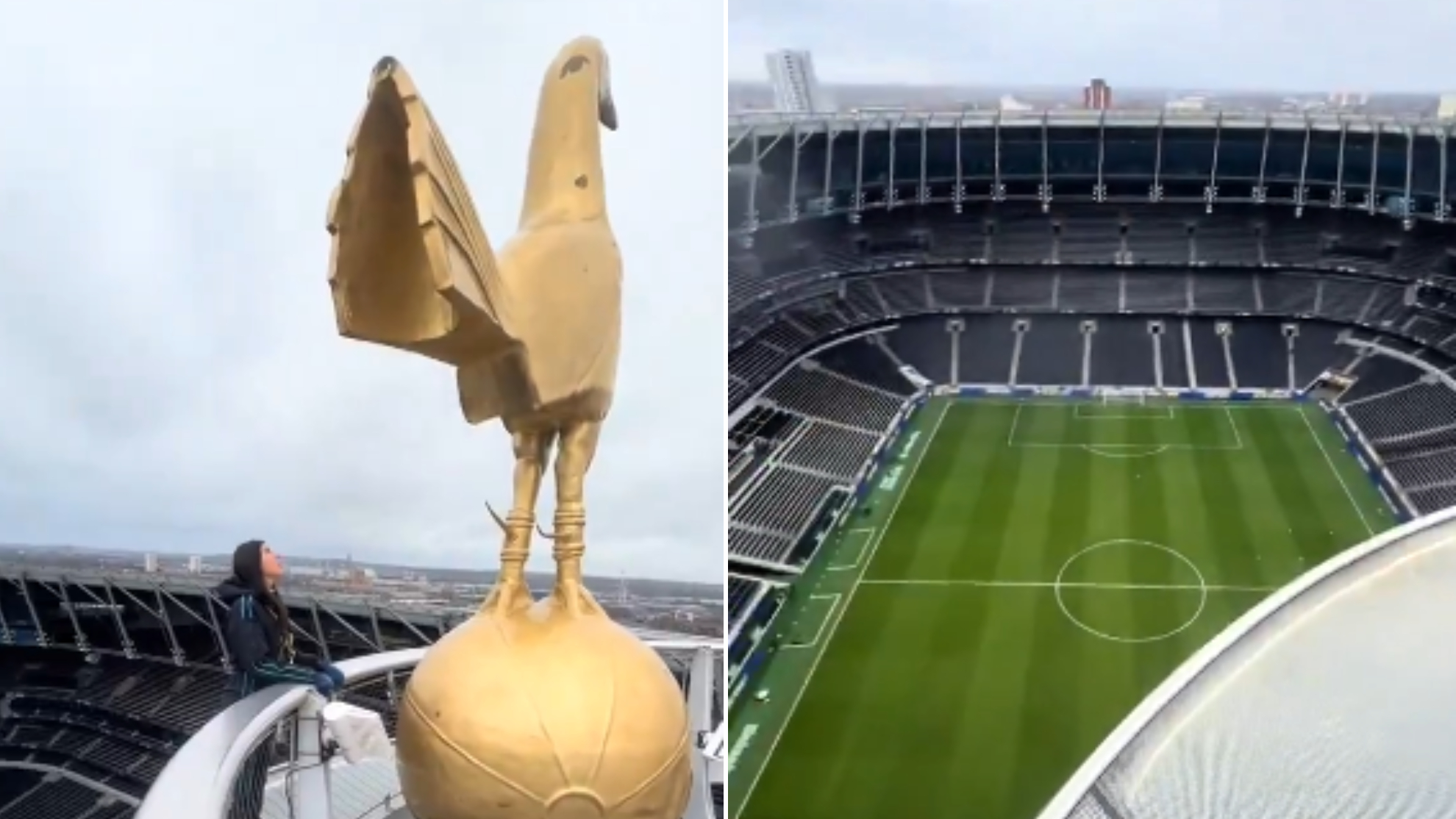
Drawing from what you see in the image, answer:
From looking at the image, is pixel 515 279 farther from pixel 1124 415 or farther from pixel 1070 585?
pixel 1124 415

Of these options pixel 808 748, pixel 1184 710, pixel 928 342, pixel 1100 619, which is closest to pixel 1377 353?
pixel 928 342

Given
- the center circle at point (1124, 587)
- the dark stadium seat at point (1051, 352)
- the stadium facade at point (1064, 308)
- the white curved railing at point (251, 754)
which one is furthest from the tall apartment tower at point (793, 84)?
the white curved railing at point (251, 754)

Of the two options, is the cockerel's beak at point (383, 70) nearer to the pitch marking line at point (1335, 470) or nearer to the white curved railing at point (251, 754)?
the white curved railing at point (251, 754)

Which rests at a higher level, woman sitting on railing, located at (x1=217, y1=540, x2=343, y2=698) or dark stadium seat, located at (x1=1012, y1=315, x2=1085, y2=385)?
woman sitting on railing, located at (x1=217, y1=540, x2=343, y2=698)

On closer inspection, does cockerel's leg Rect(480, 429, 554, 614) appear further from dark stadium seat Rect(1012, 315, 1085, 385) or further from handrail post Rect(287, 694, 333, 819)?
dark stadium seat Rect(1012, 315, 1085, 385)

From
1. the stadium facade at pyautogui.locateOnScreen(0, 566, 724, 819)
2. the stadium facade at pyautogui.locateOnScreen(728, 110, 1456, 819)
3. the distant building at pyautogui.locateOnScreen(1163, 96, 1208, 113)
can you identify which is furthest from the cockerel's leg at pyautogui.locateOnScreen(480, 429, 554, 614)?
the distant building at pyautogui.locateOnScreen(1163, 96, 1208, 113)

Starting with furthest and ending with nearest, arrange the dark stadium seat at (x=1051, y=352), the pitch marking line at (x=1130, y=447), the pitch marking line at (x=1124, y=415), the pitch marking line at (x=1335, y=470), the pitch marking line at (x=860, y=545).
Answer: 1. the dark stadium seat at (x=1051, y=352)
2. the pitch marking line at (x=1124, y=415)
3. the pitch marking line at (x=1130, y=447)
4. the pitch marking line at (x=1335, y=470)
5. the pitch marking line at (x=860, y=545)
